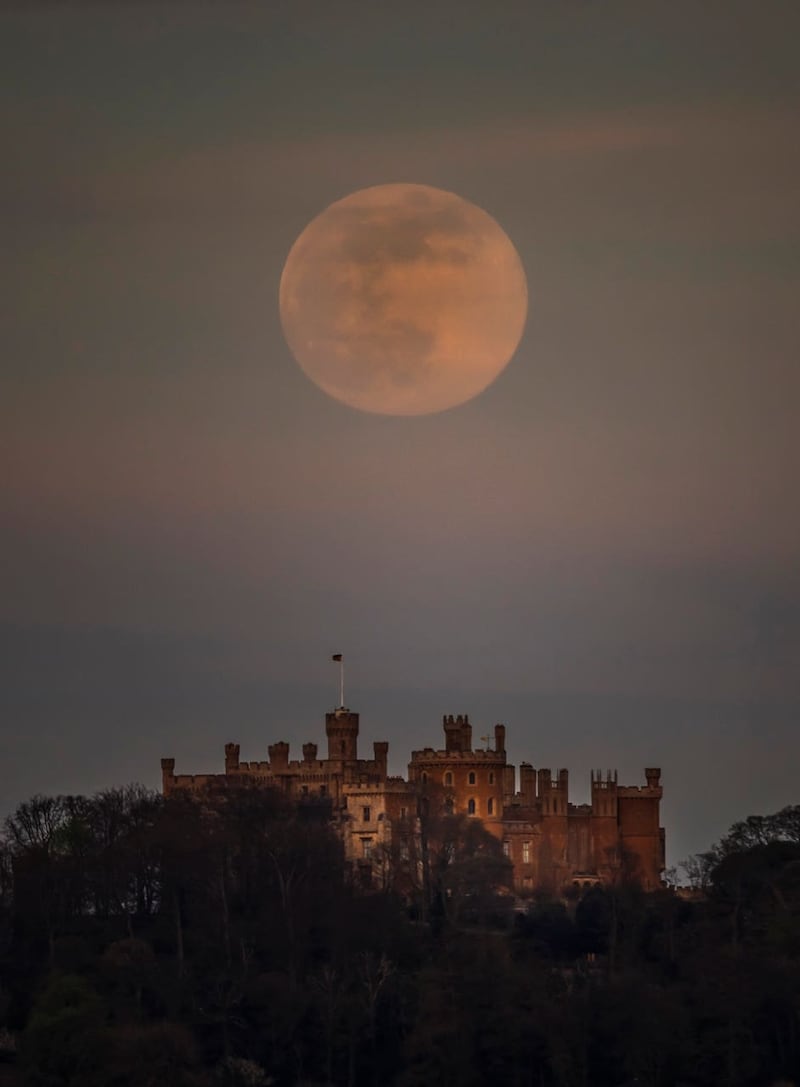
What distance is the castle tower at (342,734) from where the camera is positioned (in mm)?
164625

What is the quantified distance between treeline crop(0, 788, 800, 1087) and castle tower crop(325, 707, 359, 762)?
16257 millimetres

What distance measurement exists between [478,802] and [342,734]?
9282 millimetres

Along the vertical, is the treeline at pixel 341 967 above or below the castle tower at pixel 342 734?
below

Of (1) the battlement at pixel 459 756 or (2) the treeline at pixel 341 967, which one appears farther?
(1) the battlement at pixel 459 756

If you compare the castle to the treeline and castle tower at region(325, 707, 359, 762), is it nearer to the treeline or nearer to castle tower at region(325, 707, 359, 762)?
castle tower at region(325, 707, 359, 762)

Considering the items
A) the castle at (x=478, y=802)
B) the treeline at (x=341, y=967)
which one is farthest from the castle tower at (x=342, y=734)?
the treeline at (x=341, y=967)

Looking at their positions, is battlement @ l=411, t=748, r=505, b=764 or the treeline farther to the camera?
battlement @ l=411, t=748, r=505, b=764

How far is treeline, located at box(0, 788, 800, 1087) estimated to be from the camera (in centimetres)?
12212

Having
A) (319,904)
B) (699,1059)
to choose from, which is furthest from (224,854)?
(699,1059)

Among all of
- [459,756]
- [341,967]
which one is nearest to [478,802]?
[459,756]

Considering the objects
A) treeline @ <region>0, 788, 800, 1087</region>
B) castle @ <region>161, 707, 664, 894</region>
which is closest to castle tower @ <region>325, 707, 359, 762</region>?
castle @ <region>161, 707, 664, 894</region>

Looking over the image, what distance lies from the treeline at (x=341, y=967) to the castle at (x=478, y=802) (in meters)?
8.53

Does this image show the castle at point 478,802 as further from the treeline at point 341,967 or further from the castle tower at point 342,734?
the treeline at point 341,967

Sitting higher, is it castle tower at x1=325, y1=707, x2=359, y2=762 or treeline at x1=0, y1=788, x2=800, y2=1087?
castle tower at x1=325, y1=707, x2=359, y2=762
